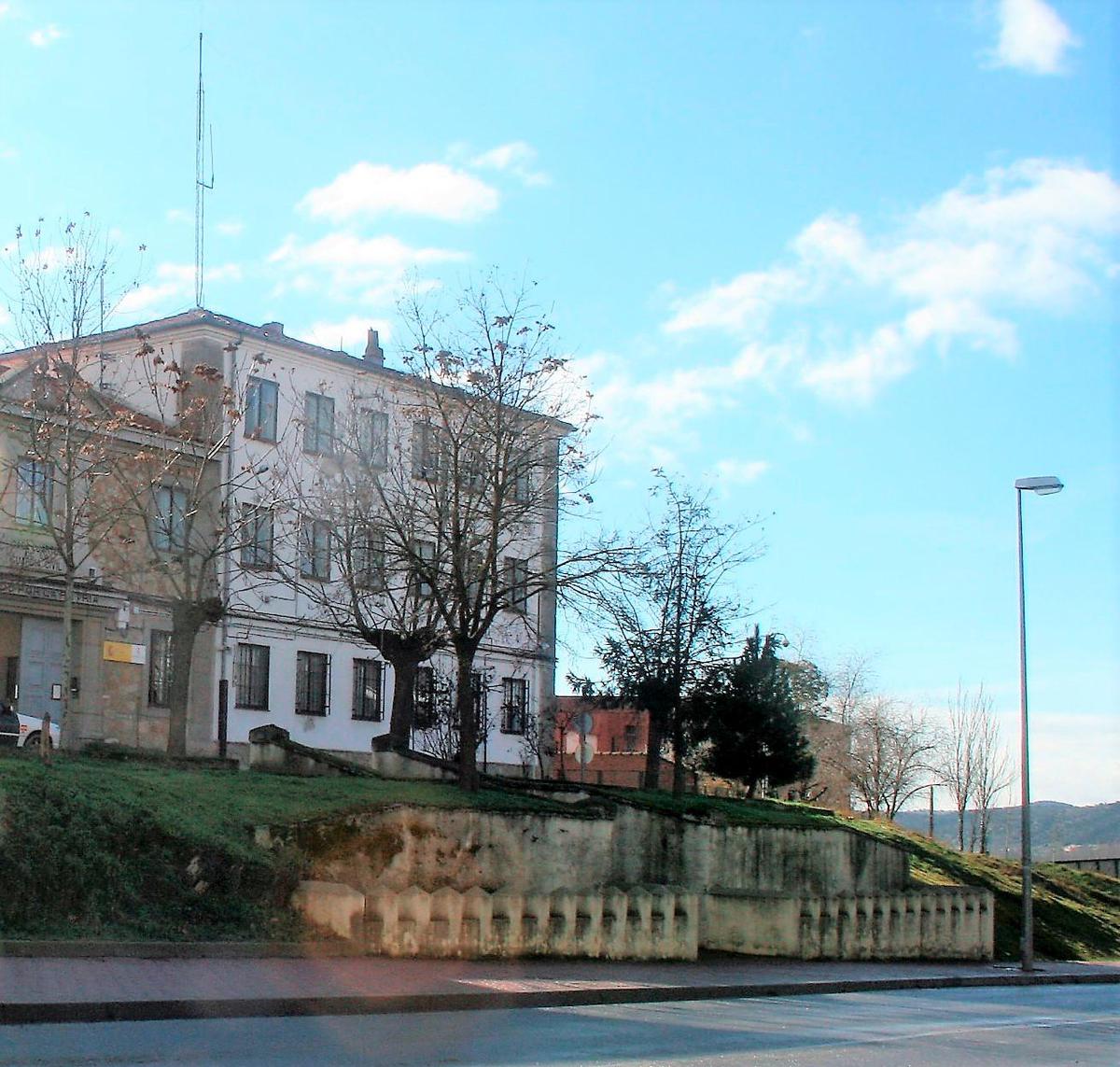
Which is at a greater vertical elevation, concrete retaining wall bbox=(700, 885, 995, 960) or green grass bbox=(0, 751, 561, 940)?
green grass bbox=(0, 751, 561, 940)

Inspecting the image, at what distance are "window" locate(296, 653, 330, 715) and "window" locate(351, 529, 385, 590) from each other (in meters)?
10.2

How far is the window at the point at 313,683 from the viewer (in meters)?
42.5

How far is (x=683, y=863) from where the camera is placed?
29281 millimetres

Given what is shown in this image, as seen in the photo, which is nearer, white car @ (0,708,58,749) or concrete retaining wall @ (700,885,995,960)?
concrete retaining wall @ (700,885,995,960)

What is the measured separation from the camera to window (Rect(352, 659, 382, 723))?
4409 cm

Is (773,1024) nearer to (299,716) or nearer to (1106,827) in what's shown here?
(299,716)

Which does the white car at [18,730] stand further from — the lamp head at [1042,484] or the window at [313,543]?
the lamp head at [1042,484]

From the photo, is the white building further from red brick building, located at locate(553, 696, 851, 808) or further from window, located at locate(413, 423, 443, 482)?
red brick building, located at locate(553, 696, 851, 808)

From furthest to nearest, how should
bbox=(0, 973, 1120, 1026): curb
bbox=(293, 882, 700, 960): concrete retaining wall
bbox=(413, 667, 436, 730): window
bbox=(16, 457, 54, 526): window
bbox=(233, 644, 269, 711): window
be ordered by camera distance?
bbox=(413, 667, 436, 730): window, bbox=(233, 644, 269, 711): window, bbox=(16, 457, 54, 526): window, bbox=(293, 882, 700, 960): concrete retaining wall, bbox=(0, 973, 1120, 1026): curb

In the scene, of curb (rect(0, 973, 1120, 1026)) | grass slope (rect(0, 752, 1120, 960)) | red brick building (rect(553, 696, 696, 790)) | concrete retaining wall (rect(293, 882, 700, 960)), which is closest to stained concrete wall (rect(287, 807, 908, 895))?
grass slope (rect(0, 752, 1120, 960))

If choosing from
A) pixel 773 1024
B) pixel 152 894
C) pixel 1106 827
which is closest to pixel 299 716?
pixel 152 894

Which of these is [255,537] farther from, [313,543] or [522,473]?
[522,473]

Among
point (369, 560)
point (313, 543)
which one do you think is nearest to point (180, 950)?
point (369, 560)

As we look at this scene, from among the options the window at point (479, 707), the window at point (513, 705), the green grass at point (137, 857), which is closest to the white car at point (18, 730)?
the green grass at point (137, 857)
